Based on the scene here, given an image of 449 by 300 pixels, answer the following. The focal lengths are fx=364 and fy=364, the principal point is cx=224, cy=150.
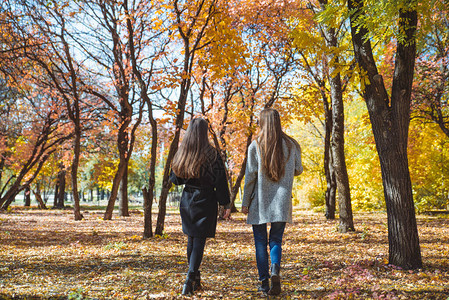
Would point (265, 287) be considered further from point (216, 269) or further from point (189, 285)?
point (216, 269)

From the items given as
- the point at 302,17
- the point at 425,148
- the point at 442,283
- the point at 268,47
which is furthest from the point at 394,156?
the point at 425,148

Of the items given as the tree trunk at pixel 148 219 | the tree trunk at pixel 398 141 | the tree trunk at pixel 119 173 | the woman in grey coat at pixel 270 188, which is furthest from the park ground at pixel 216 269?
the tree trunk at pixel 119 173

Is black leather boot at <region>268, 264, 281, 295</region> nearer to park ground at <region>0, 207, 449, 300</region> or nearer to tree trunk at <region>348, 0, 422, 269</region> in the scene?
park ground at <region>0, 207, 449, 300</region>

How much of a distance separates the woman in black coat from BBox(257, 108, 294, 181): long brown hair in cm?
46

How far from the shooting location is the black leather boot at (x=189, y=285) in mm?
3602

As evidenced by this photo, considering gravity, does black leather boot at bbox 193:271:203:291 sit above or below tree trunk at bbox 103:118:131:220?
below

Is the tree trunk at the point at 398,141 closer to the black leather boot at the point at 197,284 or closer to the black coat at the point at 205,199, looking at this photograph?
the black coat at the point at 205,199

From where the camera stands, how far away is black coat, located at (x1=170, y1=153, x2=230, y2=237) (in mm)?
3701

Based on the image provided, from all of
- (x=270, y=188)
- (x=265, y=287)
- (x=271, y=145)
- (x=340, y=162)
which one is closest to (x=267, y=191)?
(x=270, y=188)

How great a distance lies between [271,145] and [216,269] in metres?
2.17

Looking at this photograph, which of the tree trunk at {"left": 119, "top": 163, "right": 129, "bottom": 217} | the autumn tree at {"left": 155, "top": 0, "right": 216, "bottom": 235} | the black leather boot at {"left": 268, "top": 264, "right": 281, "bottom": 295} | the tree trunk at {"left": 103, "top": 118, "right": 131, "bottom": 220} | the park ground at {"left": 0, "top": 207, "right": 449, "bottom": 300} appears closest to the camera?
the black leather boot at {"left": 268, "top": 264, "right": 281, "bottom": 295}

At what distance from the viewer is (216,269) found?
4.91m

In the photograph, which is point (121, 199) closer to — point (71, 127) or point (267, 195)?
point (71, 127)

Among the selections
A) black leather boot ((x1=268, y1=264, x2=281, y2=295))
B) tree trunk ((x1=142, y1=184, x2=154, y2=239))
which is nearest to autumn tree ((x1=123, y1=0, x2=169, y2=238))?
tree trunk ((x1=142, y1=184, x2=154, y2=239))
